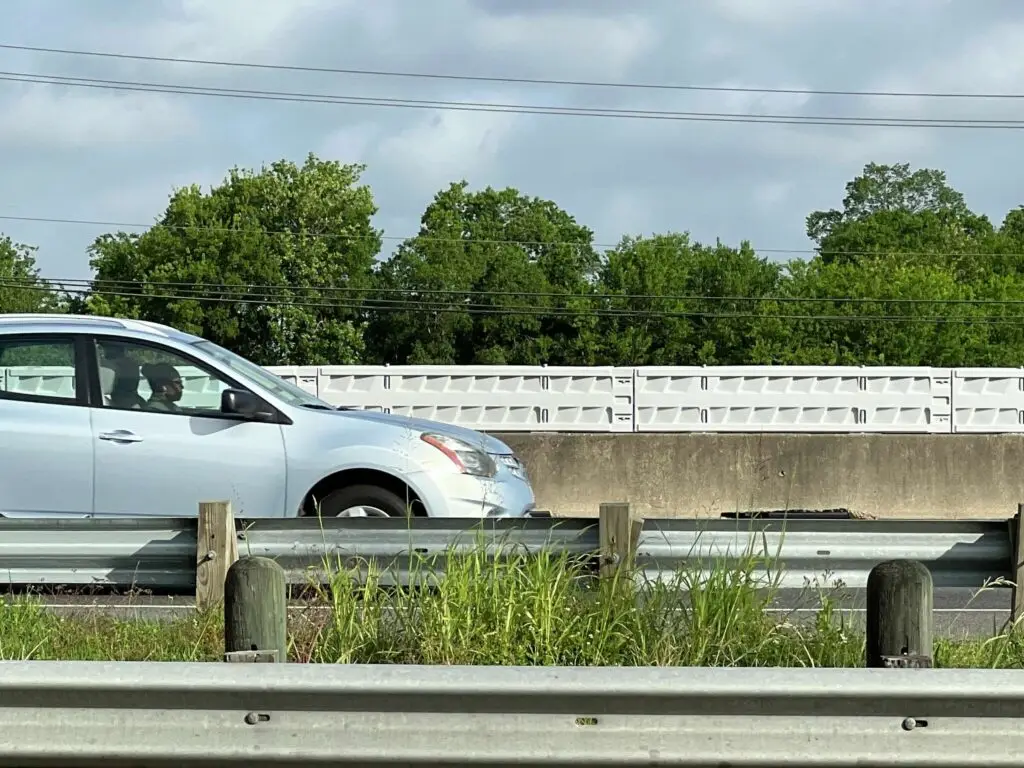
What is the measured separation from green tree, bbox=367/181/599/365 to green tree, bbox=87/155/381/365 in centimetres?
314

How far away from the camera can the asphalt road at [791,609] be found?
5.86 m

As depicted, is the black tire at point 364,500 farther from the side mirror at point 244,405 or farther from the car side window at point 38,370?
the car side window at point 38,370

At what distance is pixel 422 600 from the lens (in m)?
5.34

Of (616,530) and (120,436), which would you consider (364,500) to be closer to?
(120,436)

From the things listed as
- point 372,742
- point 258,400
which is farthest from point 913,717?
point 258,400

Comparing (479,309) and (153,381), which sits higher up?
(479,309)

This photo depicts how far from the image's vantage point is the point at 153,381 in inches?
354

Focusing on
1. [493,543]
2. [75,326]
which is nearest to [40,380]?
[75,326]

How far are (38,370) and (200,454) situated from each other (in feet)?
3.80

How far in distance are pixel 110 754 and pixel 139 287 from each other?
86602mm

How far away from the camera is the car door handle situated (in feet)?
28.6

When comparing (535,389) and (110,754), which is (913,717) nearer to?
(110,754)

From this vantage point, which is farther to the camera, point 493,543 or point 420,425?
point 420,425

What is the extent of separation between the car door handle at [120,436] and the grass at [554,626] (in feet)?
10.1
